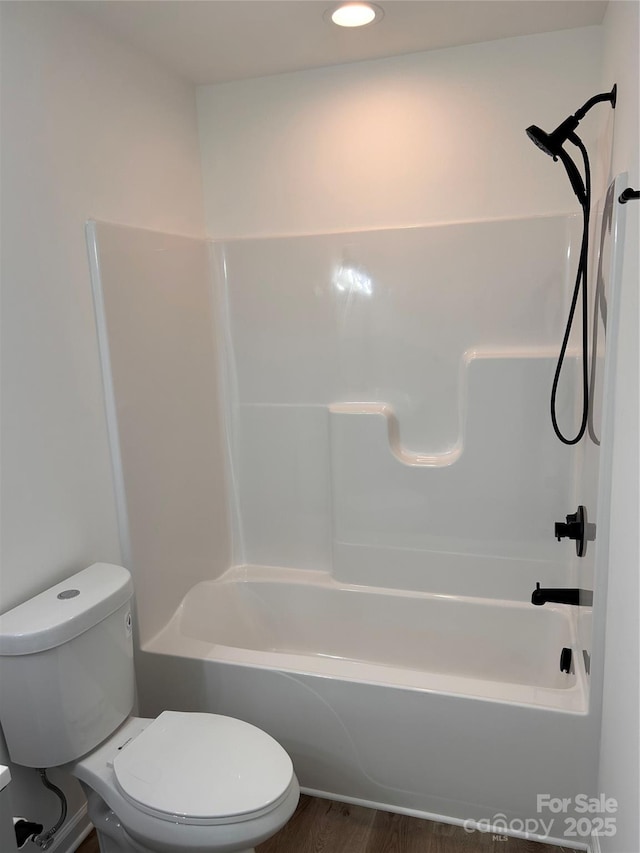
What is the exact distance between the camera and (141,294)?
2031 mm

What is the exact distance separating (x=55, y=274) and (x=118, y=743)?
1.26 metres

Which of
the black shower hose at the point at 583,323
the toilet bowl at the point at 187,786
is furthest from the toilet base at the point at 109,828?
the black shower hose at the point at 583,323

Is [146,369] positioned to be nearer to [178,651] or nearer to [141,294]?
[141,294]

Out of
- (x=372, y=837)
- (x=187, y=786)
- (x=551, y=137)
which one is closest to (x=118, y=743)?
(x=187, y=786)

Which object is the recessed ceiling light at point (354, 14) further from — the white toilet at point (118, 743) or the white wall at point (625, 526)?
the white toilet at point (118, 743)

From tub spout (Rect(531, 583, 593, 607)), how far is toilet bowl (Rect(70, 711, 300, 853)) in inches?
33.4

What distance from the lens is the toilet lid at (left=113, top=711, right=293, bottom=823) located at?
56.3 inches

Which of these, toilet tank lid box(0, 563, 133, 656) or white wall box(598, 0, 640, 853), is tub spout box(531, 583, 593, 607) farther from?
toilet tank lid box(0, 563, 133, 656)

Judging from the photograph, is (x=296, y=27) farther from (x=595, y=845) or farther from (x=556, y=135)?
(x=595, y=845)

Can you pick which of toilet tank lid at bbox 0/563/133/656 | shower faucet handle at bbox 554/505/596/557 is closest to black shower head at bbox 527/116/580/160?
shower faucet handle at bbox 554/505/596/557

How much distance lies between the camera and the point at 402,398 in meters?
2.36

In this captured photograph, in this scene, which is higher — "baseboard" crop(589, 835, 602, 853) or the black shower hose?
the black shower hose

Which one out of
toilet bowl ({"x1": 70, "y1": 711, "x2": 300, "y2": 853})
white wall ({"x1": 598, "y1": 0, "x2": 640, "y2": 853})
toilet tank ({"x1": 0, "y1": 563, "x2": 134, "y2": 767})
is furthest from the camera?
toilet tank ({"x1": 0, "y1": 563, "x2": 134, "y2": 767})

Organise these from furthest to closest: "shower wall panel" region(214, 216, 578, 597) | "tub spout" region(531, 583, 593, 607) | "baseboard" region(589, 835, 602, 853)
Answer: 1. "shower wall panel" region(214, 216, 578, 597)
2. "tub spout" region(531, 583, 593, 607)
3. "baseboard" region(589, 835, 602, 853)
